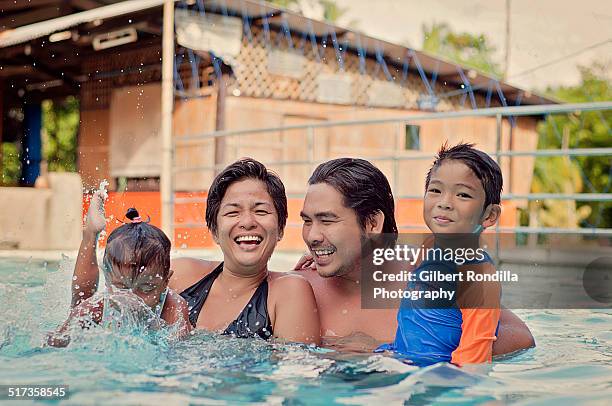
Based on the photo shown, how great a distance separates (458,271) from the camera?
2.12 m

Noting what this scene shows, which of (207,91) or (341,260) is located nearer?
(341,260)

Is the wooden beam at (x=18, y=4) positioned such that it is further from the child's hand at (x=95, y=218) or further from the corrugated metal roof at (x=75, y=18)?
the child's hand at (x=95, y=218)

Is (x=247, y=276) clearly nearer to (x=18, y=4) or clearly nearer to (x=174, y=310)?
(x=174, y=310)

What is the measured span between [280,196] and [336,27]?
9424 millimetres

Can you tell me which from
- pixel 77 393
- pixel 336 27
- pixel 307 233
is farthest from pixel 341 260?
pixel 336 27

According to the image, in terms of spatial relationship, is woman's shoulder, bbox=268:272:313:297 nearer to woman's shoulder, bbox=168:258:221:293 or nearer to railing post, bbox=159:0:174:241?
woman's shoulder, bbox=168:258:221:293

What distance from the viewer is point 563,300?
4.42 meters

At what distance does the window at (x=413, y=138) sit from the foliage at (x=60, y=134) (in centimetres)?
654

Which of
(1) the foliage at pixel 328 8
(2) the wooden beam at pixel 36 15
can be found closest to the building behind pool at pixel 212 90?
(2) the wooden beam at pixel 36 15

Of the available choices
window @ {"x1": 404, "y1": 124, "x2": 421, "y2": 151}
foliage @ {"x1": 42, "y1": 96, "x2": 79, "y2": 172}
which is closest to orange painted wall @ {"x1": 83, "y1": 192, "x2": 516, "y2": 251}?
window @ {"x1": 404, "y1": 124, "x2": 421, "y2": 151}

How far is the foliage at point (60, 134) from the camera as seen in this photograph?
614 inches

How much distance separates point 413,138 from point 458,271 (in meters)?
12.1

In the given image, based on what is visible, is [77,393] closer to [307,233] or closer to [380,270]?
[307,233]

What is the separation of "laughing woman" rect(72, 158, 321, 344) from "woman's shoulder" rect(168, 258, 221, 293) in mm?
87
